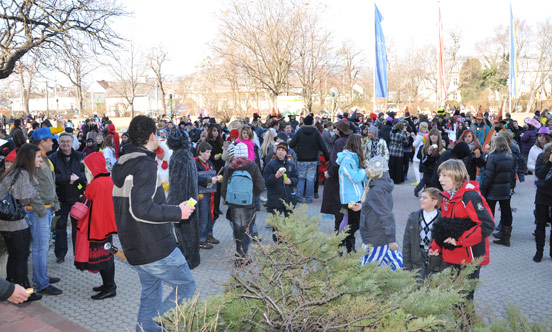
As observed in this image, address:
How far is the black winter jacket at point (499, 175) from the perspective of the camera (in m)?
7.38

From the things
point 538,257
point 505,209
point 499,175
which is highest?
point 499,175

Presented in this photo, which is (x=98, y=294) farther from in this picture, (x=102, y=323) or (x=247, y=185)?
(x=247, y=185)

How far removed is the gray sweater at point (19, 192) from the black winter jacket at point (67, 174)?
128cm

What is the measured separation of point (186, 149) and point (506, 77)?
58.3m

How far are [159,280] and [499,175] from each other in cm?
586

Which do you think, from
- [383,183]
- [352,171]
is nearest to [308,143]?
[352,171]

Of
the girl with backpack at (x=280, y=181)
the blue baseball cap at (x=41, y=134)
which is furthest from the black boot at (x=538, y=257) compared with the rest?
the blue baseball cap at (x=41, y=134)

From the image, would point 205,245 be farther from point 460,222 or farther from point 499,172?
point 499,172

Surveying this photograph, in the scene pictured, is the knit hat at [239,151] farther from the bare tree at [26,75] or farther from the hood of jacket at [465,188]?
the bare tree at [26,75]

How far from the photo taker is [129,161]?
3.57 m

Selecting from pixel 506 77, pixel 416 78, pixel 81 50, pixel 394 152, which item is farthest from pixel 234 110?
pixel 506 77

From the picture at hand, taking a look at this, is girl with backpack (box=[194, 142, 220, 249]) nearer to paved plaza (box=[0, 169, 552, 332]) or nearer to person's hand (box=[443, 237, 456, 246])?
paved plaza (box=[0, 169, 552, 332])

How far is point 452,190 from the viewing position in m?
4.51

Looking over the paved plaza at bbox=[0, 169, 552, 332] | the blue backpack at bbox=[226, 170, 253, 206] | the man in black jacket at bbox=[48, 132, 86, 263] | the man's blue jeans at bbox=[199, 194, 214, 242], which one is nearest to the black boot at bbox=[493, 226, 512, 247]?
the paved plaza at bbox=[0, 169, 552, 332]
